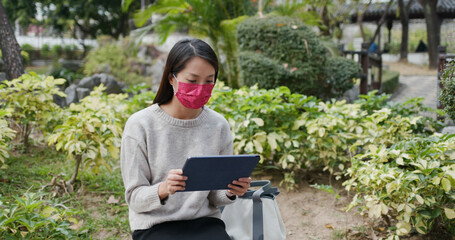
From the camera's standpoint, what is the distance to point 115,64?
11984 millimetres

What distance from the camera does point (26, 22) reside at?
719 inches

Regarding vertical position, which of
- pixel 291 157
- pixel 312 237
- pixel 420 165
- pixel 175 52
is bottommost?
pixel 312 237

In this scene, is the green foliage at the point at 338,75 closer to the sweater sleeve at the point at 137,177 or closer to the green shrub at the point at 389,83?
the green shrub at the point at 389,83

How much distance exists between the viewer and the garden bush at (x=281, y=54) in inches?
250

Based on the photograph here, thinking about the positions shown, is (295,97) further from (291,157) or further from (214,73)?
(214,73)

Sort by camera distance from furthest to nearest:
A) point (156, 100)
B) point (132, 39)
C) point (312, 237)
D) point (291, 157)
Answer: point (132, 39) → point (291, 157) → point (312, 237) → point (156, 100)

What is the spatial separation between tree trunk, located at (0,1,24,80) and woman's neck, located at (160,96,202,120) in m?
4.80

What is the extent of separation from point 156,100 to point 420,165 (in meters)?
1.77

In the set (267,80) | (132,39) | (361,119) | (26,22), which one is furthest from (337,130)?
(26,22)

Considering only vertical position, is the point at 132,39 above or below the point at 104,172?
above

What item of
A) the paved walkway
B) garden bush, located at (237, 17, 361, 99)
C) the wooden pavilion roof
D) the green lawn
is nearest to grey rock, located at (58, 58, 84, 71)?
garden bush, located at (237, 17, 361, 99)

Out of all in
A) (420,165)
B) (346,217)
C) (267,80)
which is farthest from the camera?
(267,80)

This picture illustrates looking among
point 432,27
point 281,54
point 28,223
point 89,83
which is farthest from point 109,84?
point 432,27

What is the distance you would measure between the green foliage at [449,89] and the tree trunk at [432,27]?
1479 cm
